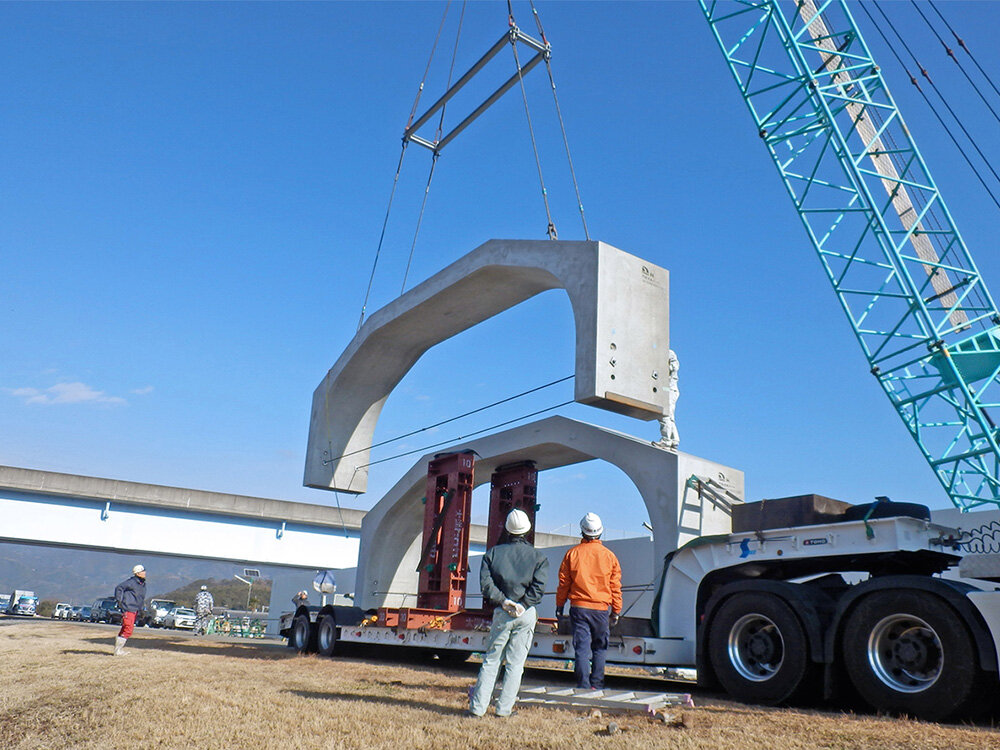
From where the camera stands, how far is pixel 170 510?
39.0 m

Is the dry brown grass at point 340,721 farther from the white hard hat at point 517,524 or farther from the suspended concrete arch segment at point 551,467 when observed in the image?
the suspended concrete arch segment at point 551,467

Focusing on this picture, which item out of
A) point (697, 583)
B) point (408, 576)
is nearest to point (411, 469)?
point (408, 576)

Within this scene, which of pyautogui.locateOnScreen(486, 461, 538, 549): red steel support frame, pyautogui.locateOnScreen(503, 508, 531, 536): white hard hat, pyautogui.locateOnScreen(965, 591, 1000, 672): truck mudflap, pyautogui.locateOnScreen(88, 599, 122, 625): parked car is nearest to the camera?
pyautogui.locateOnScreen(965, 591, 1000, 672): truck mudflap

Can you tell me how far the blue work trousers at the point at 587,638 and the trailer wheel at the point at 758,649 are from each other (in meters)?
1.63

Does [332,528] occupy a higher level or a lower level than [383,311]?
lower

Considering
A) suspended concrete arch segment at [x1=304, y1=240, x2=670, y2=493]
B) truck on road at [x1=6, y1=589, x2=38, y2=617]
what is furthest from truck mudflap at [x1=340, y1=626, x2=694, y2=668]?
truck on road at [x1=6, y1=589, x2=38, y2=617]

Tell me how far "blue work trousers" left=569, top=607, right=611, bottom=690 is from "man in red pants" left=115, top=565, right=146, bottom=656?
880cm

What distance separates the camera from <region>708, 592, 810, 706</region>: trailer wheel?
803 cm

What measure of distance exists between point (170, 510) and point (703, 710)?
36705 mm

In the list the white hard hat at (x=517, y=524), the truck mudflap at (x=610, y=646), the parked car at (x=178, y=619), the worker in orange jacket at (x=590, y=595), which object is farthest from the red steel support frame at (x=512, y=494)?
the parked car at (x=178, y=619)

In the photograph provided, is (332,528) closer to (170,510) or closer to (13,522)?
(170,510)

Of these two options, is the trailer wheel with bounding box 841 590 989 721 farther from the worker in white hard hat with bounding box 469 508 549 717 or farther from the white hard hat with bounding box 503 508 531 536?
the white hard hat with bounding box 503 508 531 536

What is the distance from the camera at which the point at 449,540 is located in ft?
49.9

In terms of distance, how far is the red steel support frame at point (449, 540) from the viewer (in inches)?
592
